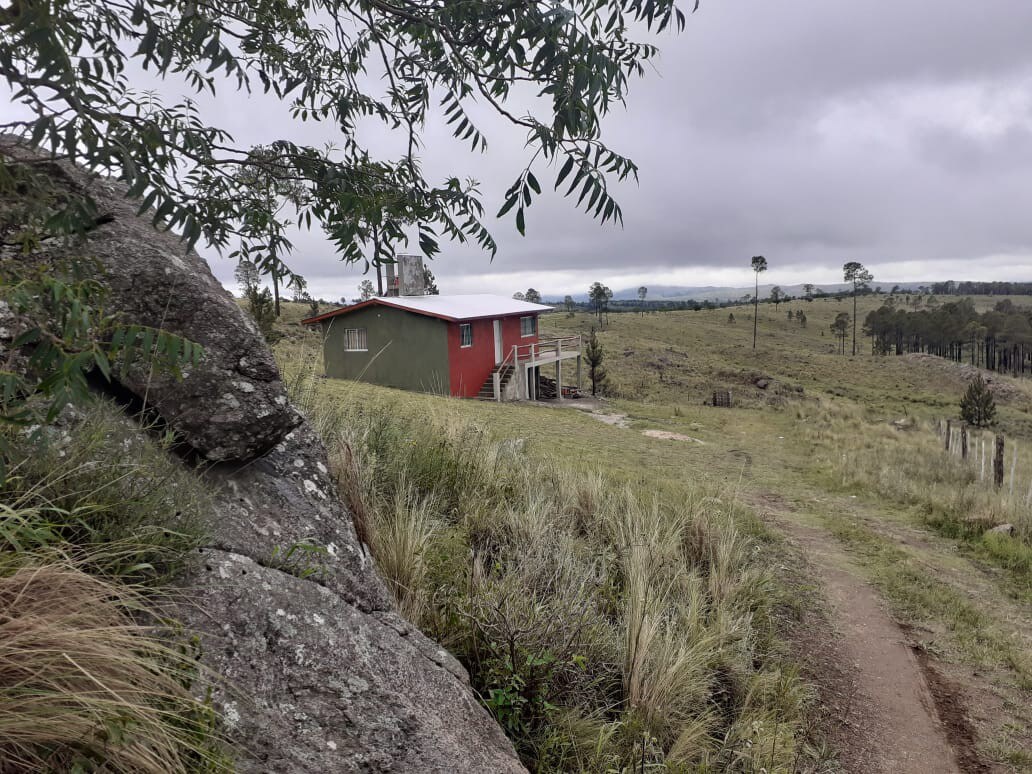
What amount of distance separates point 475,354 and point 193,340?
901 inches

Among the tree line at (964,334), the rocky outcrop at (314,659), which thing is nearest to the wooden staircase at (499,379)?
the rocky outcrop at (314,659)

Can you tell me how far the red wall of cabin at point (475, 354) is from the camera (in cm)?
2409

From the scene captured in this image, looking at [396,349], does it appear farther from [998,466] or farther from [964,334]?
[964,334]

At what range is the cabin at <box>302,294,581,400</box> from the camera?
2405 centimetres

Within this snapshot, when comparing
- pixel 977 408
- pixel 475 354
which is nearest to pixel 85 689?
pixel 475 354

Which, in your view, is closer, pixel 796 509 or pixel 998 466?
pixel 796 509

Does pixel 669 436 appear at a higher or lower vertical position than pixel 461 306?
lower

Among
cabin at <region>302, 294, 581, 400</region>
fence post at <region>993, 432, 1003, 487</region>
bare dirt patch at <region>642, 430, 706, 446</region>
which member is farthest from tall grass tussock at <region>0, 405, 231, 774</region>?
cabin at <region>302, 294, 581, 400</region>

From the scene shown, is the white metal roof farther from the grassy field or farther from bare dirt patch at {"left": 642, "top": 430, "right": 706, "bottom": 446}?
bare dirt patch at {"left": 642, "top": 430, "right": 706, "bottom": 446}

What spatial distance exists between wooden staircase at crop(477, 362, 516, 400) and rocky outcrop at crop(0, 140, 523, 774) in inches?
905

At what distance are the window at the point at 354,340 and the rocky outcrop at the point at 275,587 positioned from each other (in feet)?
75.5

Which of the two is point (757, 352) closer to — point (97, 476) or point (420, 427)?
point (420, 427)

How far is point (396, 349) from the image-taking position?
82.7ft

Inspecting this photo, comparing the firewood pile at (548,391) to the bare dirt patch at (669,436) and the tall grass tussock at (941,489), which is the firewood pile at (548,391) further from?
the tall grass tussock at (941,489)
